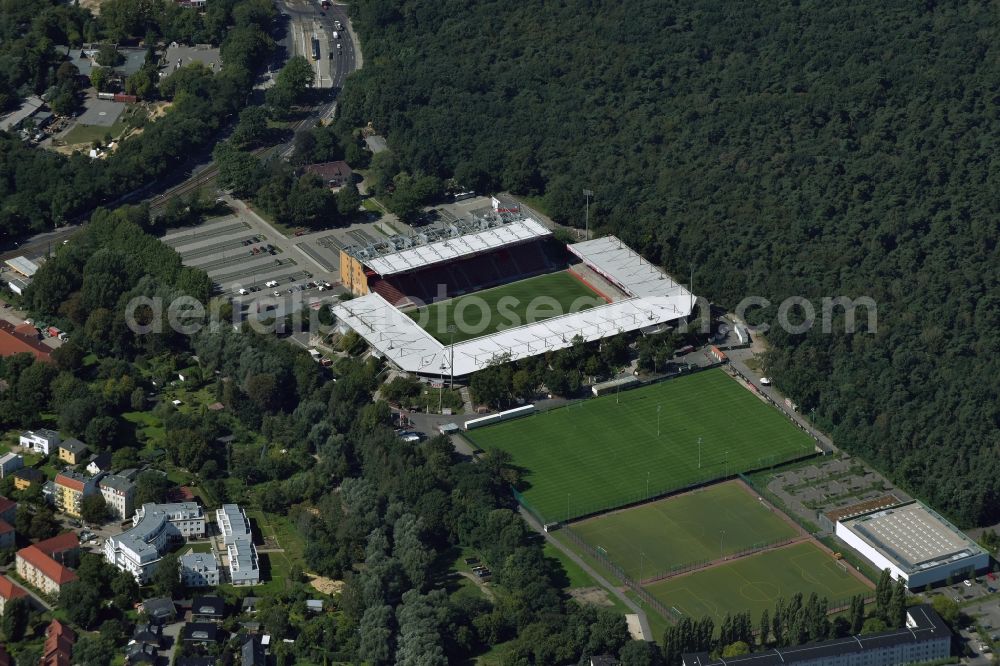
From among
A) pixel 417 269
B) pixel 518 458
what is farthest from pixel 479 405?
pixel 417 269

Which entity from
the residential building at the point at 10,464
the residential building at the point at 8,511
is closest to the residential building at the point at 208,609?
the residential building at the point at 8,511

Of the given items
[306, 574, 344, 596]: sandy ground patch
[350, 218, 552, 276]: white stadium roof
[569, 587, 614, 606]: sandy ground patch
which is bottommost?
[306, 574, 344, 596]: sandy ground patch

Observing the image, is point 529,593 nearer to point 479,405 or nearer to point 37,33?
point 479,405

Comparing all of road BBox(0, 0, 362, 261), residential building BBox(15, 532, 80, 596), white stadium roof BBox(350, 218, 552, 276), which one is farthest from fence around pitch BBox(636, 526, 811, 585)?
road BBox(0, 0, 362, 261)

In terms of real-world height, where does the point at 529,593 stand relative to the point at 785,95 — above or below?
below

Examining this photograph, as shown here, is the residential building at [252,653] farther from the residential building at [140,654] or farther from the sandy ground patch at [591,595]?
the sandy ground patch at [591,595]

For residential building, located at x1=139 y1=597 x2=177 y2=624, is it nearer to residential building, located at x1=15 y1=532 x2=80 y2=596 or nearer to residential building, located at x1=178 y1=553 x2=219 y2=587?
residential building, located at x1=178 y1=553 x2=219 y2=587
